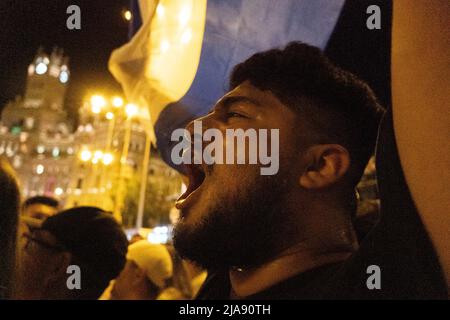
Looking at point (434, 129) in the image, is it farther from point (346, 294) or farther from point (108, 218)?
point (108, 218)

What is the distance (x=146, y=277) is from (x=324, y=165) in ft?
10.4

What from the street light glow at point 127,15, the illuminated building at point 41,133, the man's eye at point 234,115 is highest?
the illuminated building at point 41,133

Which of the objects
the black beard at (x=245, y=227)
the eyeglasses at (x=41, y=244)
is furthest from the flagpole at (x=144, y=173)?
the black beard at (x=245, y=227)

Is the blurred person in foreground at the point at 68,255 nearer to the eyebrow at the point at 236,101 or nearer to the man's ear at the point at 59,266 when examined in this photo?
the man's ear at the point at 59,266

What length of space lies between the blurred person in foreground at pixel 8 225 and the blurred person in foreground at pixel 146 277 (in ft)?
6.95

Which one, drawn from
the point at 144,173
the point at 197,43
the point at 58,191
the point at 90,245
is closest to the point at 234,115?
the point at 90,245

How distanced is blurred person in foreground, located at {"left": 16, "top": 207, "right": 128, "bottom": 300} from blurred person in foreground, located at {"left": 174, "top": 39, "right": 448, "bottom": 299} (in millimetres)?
1476

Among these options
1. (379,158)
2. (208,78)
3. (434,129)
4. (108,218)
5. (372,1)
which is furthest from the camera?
(208,78)

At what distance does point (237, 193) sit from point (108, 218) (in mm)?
1830

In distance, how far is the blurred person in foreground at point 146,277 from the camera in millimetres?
4227

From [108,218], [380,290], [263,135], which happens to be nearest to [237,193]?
[263,135]

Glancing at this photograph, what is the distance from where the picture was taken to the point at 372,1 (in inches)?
113

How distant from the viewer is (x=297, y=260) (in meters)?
1.54

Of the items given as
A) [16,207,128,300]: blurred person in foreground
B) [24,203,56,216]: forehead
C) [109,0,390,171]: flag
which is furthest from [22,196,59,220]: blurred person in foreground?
[16,207,128,300]: blurred person in foreground
